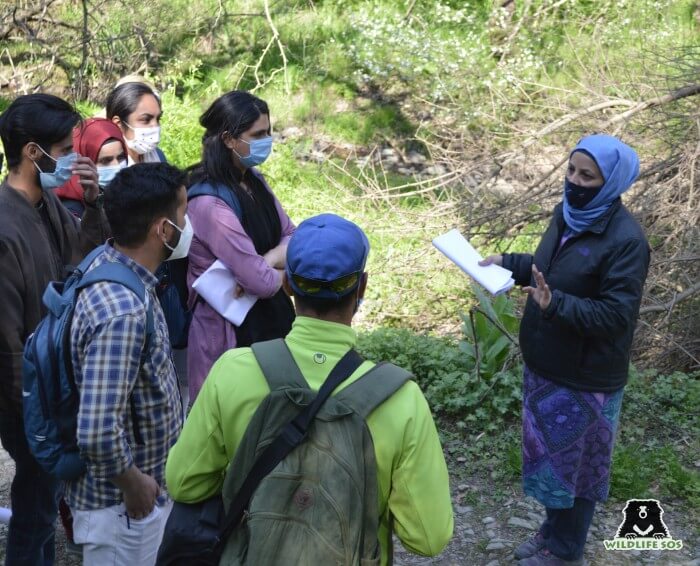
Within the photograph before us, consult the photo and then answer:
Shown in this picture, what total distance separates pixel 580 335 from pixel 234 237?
1442 mm

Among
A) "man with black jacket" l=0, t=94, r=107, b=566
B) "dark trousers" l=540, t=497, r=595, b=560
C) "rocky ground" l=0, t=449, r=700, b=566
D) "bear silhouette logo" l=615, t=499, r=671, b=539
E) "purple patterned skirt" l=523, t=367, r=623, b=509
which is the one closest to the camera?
"man with black jacket" l=0, t=94, r=107, b=566

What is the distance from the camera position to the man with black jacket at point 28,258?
288cm

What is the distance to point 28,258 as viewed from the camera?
116 inches

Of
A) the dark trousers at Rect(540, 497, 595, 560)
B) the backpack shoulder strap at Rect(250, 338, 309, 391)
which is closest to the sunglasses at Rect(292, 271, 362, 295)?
the backpack shoulder strap at Rect(250, 338, 309, 391)

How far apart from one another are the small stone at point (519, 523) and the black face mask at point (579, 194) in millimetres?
1662

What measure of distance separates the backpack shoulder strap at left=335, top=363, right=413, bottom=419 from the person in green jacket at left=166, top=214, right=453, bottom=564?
2 cm

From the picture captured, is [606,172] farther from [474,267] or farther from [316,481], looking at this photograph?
[316,481]

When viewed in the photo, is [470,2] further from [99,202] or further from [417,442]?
[417,442]

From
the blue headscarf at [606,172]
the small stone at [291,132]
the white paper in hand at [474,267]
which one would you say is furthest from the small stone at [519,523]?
the small stone at [291,132]

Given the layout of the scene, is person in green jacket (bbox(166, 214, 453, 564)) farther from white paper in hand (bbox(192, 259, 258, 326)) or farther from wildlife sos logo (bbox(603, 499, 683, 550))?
wildlife sos logo (bbox(603, 499, 683, 550))

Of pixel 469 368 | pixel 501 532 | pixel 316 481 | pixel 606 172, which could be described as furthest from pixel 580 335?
pixel 469 368

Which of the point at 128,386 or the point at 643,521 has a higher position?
the point at 128,386

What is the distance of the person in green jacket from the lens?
1889 millimetres

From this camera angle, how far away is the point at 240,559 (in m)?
1.91
